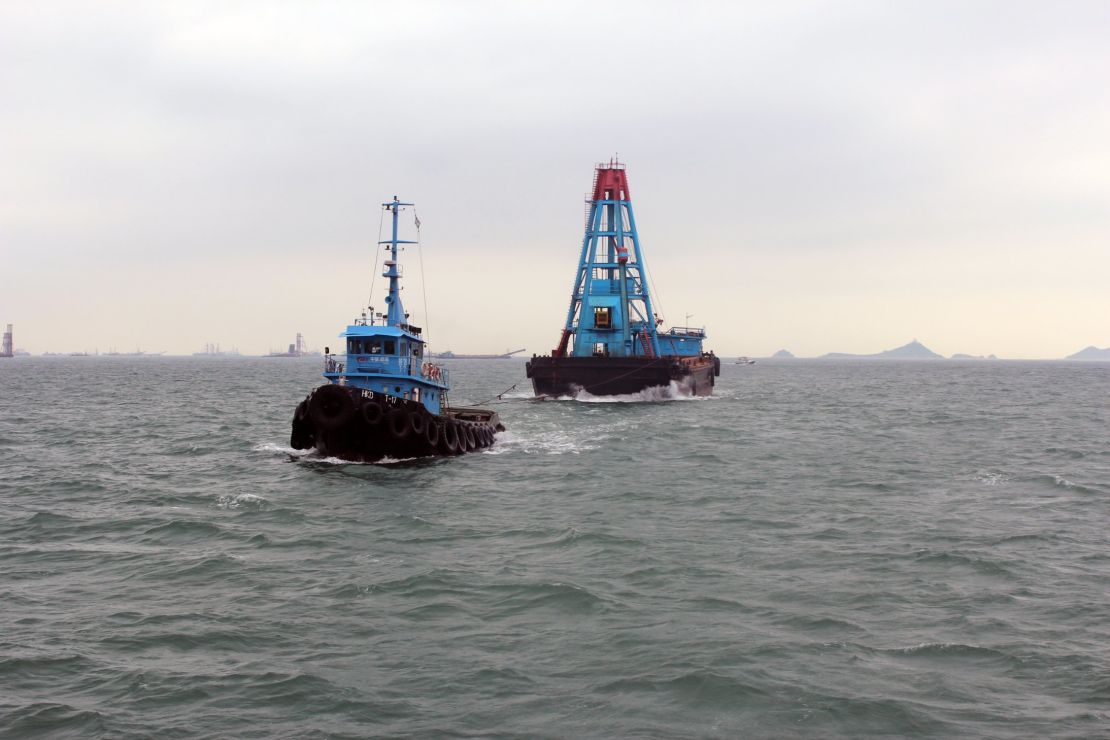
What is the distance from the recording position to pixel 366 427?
105 ft

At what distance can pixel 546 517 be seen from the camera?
23.4 m

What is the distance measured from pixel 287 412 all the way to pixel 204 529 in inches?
1650

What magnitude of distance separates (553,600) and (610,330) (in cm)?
6126

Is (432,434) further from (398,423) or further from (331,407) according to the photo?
(331,407)

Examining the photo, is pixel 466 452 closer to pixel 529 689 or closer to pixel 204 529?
pixel 204 529

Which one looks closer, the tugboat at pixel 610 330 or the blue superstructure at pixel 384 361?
the blue superstructure at pixel 384 361

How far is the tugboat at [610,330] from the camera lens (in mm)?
71812

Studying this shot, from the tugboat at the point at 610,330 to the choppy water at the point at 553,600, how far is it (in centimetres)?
3830

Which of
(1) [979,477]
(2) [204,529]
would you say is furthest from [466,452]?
(1) [979,477]

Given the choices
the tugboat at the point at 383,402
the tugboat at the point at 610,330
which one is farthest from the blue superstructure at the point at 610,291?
the tugboat at the point at 383,402

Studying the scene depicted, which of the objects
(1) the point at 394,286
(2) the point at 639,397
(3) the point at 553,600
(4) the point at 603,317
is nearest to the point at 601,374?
(2) the point at 639,397

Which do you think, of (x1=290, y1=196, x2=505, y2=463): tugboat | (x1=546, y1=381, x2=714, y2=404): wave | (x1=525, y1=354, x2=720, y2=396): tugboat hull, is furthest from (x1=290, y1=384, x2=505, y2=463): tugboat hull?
(x1=525, y1=354, x2=720, y2=396): tugboat hull

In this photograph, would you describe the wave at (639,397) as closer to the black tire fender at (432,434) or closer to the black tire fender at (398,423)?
the black tire fender at (432,434)

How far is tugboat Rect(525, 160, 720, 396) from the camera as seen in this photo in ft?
236
